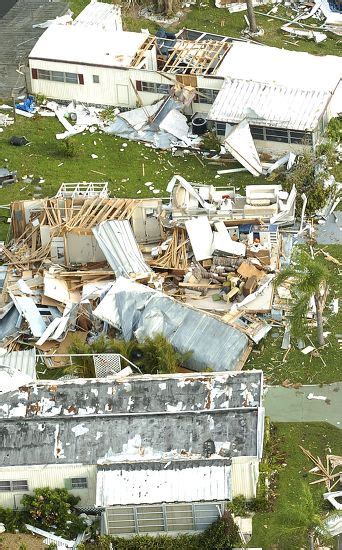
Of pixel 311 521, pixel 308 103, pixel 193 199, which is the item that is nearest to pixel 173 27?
pixel 308 103

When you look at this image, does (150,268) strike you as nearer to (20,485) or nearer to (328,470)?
(328,470)

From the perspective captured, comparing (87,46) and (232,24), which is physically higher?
(87,46)

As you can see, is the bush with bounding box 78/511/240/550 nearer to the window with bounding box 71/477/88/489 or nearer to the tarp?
the window with bounding box 71/477/88/489

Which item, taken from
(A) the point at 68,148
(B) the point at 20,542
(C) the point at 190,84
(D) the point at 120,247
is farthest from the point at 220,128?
(B) the point at 20,542

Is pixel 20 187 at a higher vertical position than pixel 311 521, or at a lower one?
lower

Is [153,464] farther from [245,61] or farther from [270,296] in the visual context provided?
[245,61]

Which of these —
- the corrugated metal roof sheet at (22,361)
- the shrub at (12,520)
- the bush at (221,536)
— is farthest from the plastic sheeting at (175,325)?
the shrub at (12,520)
